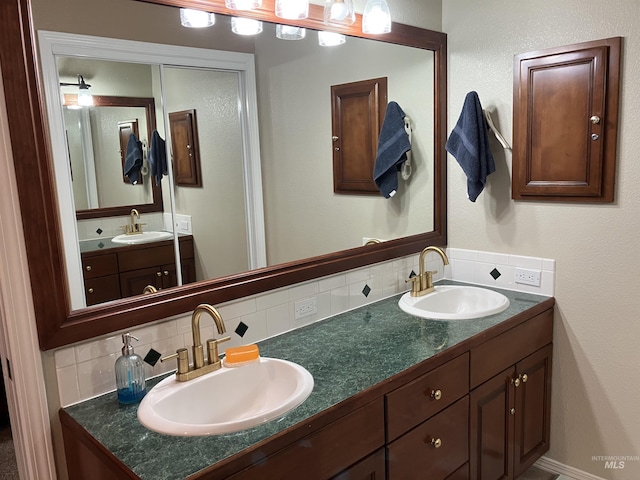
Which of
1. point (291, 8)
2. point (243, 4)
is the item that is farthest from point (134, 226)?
point (291, 8)

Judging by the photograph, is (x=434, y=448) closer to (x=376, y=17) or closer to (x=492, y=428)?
(x=492, y=428)

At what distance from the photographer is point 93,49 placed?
1.55 metres

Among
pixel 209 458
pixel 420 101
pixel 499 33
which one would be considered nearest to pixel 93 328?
pixel 209 458

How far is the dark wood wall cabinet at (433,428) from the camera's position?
4.42 ft

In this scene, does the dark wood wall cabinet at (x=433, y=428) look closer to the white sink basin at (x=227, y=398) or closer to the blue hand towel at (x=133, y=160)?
the white sink basin at (x=227, y=398)

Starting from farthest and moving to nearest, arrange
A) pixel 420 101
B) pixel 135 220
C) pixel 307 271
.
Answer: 1. pixel 420 101
2. pixel 307 271
3. pixel 135 220

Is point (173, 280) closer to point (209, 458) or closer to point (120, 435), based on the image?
point (120, 435)

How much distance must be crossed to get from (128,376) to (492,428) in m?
1.45

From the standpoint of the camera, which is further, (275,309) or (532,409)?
(532,409)

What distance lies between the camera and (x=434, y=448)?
184 cm

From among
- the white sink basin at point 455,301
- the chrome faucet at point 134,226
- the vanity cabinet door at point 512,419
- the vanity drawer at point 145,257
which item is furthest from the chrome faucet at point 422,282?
the chrome faucet at point 134,226

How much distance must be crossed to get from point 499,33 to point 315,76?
0.90 meters

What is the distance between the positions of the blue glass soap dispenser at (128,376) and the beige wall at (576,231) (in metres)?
1.77

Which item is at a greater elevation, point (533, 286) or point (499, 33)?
point (499, 33)
